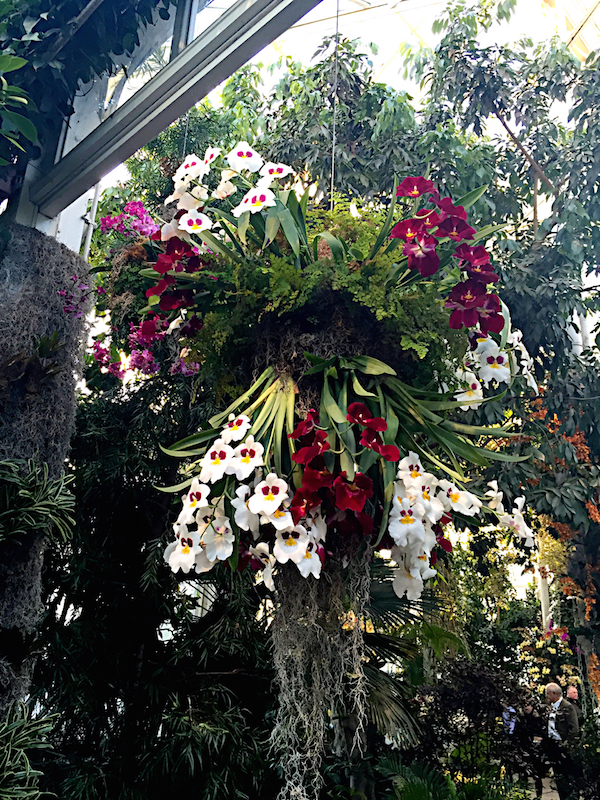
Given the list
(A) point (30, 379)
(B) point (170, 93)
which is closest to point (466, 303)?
(B) point (170, 93)

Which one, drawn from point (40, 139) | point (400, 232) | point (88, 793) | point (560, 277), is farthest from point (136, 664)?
point (560, 277)

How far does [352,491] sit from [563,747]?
11.2 feet

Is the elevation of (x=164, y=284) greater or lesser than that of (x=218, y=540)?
greater

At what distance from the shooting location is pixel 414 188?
3.36 feet

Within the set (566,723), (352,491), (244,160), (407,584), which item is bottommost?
(566,723)

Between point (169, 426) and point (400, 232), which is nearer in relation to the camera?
point (400, 232)

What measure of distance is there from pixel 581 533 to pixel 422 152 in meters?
2.41

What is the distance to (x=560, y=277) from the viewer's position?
→ 2.97m

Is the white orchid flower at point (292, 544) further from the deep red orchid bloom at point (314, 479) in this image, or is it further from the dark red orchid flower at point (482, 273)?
the dark red orchid flower at point (482, 273)

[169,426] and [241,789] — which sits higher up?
[169,426]

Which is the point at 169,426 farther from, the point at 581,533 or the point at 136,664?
→ the point at 581,533

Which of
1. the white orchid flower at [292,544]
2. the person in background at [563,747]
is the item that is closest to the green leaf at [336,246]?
the white orchid flower at [292,544]

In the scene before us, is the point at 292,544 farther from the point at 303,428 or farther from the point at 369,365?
the point at 369,365

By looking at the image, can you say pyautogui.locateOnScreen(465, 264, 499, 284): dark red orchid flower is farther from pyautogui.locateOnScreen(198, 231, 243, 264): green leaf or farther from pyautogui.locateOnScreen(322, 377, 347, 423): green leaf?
pyautogui.locateOnScreen(198, 231, 243, 264): green leaf
